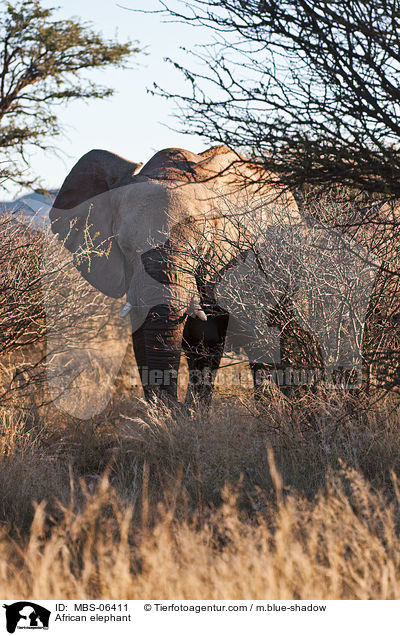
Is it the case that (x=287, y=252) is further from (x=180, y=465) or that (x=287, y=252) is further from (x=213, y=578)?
(x=213, y=578)

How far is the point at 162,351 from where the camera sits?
608cm

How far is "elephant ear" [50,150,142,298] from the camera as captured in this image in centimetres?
715

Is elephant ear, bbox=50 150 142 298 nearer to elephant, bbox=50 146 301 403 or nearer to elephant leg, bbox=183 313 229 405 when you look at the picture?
elephant, bbox=50 146 301 403

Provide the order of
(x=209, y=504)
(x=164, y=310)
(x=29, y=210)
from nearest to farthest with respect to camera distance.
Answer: (x=209, y=504)
(x=164, y=310)
(x=29, y=210)

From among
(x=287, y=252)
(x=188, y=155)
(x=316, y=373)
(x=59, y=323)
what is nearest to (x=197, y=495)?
(x=316, y=373)

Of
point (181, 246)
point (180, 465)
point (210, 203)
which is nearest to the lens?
point (180, 465)

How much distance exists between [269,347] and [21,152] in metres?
9.25

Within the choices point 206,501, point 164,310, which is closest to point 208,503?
point 206,501

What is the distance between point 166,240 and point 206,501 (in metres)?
2.69

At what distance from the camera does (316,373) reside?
564cm

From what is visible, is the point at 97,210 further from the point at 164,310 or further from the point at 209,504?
the point at 209,504

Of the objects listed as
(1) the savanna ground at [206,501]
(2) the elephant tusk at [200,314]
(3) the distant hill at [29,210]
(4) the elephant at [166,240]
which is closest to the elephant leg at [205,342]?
(4) the elephant at [166,240]

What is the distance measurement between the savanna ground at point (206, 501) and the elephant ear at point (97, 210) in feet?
4.62

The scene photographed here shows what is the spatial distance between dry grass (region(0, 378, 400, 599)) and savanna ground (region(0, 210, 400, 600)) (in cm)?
1
